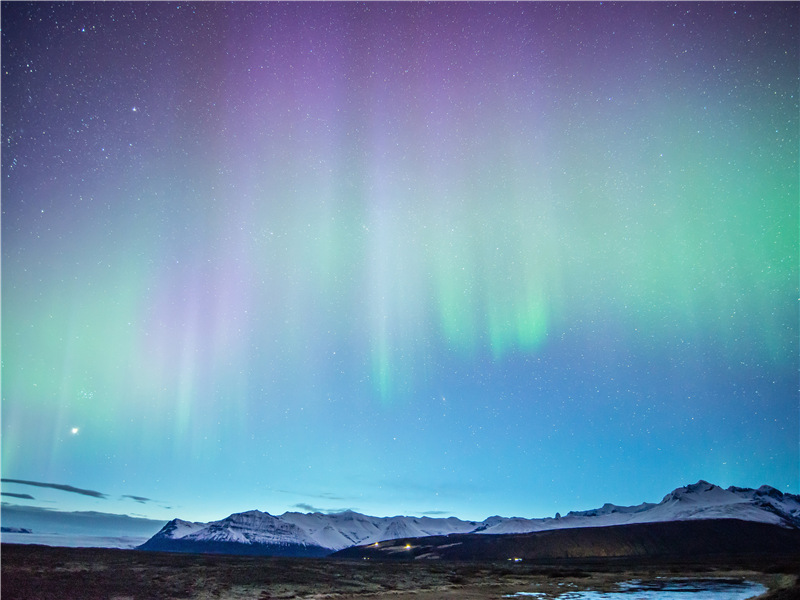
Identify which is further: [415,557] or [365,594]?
[415,557]

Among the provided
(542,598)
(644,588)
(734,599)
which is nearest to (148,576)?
(542,598)

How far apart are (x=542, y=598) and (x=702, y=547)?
19770cm

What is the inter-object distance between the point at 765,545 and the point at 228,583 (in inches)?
9087

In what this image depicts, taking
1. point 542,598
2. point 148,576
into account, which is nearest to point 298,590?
point 148,576

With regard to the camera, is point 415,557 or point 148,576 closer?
point 148,576

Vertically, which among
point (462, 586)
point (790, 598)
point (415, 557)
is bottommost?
point (415, 557)

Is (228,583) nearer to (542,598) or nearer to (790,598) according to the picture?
(542,598)

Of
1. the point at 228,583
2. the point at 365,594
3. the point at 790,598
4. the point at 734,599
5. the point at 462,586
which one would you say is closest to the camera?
the point at 790,598

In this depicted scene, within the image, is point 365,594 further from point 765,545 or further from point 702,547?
point 765,545

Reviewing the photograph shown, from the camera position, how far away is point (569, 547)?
198 m

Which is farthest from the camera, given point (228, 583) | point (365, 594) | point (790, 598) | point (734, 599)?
point (228, 583)

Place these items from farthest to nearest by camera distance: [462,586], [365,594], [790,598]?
[462,586]
[365,594]
[790,598]

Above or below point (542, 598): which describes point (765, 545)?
below

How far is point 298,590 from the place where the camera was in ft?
166
